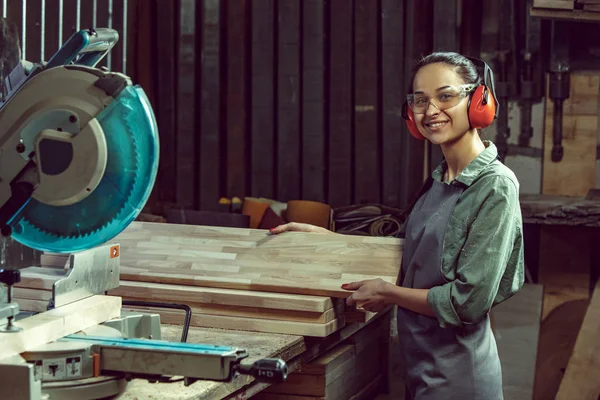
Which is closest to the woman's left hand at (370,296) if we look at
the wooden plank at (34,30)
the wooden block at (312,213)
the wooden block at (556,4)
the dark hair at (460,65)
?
the dark hair at (460,65)

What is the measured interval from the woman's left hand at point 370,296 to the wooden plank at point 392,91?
2.78m

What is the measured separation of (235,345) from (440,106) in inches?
39.4

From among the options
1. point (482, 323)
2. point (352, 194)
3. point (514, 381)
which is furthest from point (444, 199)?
point (352, 194)

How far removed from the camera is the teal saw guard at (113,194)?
2104 mm

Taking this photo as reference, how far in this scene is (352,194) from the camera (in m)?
5.82

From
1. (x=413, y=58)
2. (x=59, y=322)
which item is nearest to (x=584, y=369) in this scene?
(x=413, y=58)

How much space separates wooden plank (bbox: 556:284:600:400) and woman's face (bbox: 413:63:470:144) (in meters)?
2.41

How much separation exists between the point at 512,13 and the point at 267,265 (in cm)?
310

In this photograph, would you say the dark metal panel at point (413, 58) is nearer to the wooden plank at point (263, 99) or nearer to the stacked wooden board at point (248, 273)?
the wooden plank at point (263, 99)

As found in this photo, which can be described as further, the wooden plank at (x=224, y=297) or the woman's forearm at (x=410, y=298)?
the wooden plank at (x=224, y=297)

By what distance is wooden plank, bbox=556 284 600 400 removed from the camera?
15.3 ft

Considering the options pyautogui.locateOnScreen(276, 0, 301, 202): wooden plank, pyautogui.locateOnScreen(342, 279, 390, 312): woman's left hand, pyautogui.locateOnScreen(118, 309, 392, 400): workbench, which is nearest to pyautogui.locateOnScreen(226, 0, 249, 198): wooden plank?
pyautogui.locateOnScreen(276, 0, 301, 202): wooden plank

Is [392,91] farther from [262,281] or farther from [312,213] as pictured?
[262,281]

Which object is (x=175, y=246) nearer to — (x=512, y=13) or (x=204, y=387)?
(x=204, y=387)
